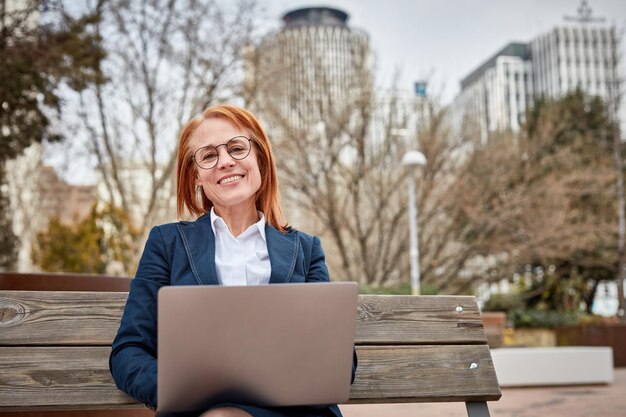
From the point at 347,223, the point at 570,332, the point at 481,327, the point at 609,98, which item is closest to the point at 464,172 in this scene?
the point at 347,223

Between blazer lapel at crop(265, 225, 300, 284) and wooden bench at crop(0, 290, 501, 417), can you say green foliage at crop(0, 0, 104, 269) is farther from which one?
blazer lapel at crop(265, 225, 300, 284)

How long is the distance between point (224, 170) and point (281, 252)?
29 cm

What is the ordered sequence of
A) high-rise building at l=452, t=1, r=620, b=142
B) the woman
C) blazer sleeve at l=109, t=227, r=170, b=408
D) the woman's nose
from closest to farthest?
blazer sleeve at l=109, t=227, r=170, b=408
the woman
the woman's nose
high-rise building at l=452, t=1, r=620, b=142

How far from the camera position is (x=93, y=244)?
48.4 feet

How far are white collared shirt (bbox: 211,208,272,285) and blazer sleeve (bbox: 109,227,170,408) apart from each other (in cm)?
16

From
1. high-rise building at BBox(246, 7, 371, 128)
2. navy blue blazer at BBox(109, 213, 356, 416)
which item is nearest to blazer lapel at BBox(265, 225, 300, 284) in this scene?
navy blue blazer at BBox(109, 213, 356, 416)

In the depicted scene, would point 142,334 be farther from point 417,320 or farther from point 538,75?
point 538,75

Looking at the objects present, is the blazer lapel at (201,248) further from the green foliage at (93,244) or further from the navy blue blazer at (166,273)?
the green foliage at (93,244)

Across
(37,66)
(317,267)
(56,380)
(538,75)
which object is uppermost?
(538,75)

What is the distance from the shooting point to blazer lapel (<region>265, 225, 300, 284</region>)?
208cm

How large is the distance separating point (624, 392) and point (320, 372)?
8.75 meters

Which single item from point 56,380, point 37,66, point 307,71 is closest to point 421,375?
point 56,380

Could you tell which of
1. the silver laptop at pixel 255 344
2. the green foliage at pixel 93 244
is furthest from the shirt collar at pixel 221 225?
the green foliage at pixel 93 244

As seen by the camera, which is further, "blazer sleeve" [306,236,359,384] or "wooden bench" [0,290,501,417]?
"blazer sleeve" [306,236,359,384]
